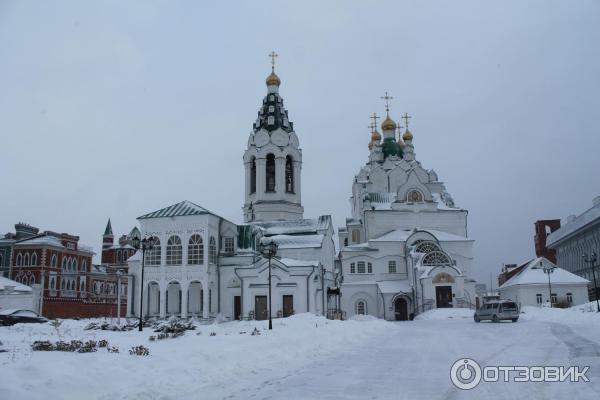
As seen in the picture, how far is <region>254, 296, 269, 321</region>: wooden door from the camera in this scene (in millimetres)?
36406

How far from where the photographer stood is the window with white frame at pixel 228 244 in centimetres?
3991

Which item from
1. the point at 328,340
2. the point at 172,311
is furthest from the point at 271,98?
the point at 328,340

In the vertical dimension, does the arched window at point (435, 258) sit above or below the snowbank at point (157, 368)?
above

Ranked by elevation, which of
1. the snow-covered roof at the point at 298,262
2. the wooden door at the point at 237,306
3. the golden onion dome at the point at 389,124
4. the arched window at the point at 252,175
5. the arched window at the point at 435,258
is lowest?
the wooden door at the point at 237,306

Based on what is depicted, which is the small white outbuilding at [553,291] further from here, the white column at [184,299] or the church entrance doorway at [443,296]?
the white column at [184,299]

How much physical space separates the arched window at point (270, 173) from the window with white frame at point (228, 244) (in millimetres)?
8615

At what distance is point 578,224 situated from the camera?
6244 cm

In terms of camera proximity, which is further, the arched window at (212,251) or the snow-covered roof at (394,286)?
the snow-covered roof at (394,286)

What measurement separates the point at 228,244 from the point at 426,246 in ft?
62.4

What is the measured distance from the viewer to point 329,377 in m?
10.9

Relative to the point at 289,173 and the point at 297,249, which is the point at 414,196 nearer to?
the point at 289,173

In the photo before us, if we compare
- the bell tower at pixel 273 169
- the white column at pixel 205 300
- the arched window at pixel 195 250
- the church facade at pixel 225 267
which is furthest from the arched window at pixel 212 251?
the bell tower at pixel 273 169

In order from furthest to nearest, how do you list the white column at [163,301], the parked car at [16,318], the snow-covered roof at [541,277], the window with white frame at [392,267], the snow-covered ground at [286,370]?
the window with white frame at [392,267] → the snow-covered roof at [541,277] → the white column at [163,301] → the parked car at [16,318] → the snow-covered ground at [286,370]

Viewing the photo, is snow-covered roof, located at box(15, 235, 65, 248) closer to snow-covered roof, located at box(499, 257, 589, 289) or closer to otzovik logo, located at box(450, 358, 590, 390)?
snow-covered roof, located at box(499, 257, 589, 289)
